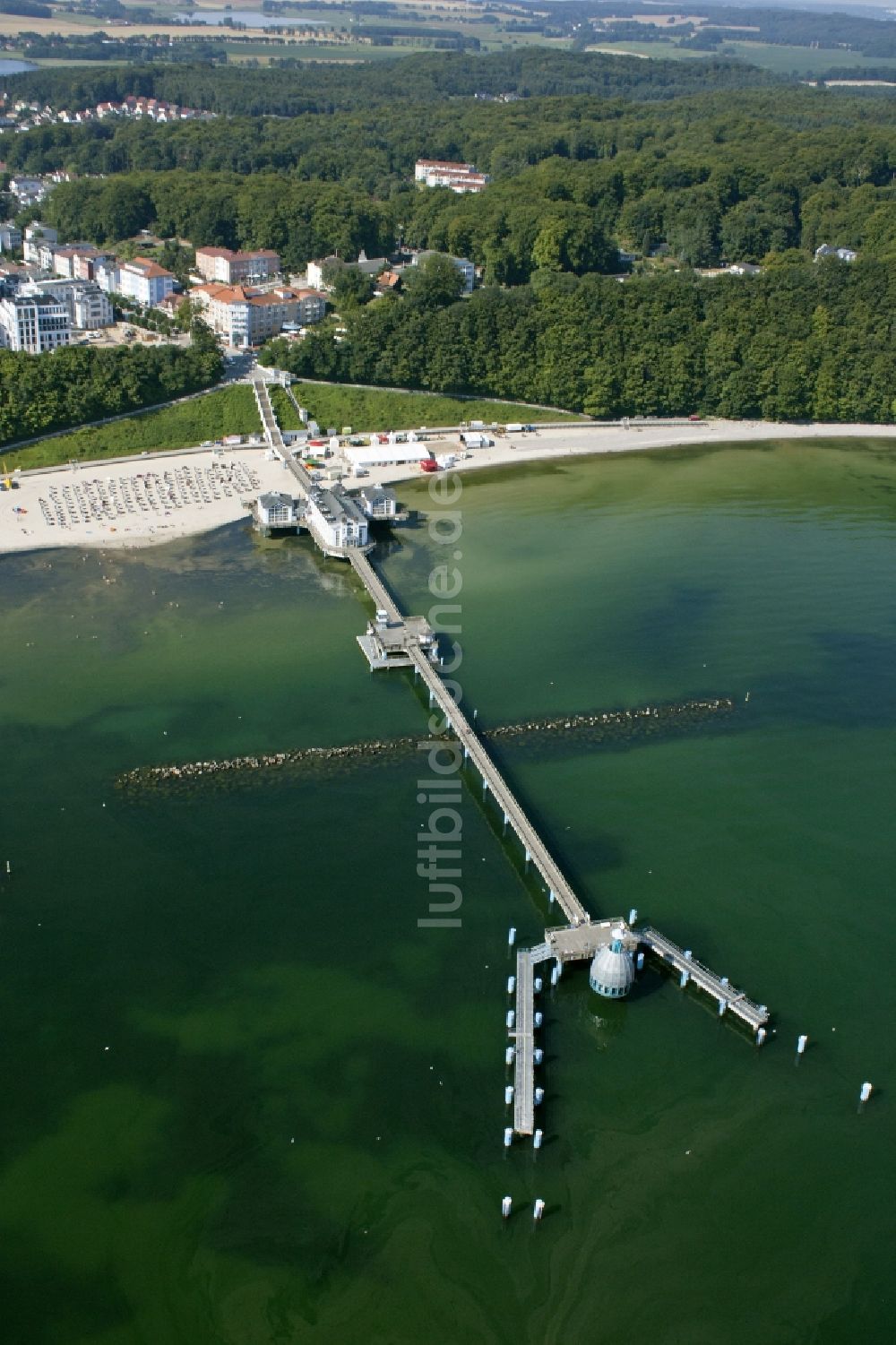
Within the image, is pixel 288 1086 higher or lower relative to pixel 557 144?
lower

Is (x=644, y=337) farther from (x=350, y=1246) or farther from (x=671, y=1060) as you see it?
(x=350, y=1246)

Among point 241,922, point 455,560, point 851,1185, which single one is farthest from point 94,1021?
point 455,560

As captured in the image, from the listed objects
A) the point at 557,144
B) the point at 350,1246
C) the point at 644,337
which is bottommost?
the point at 350,1246

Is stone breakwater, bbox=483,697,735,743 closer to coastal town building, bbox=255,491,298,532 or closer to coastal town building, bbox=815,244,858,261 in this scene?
coastal town building, bbox=255,491,298,532

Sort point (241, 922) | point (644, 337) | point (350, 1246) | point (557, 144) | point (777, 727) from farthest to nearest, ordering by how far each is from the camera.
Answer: point (557, 144) → point (644, 337) → point (777, 727) → point (241, 922) → point (350, 1246)

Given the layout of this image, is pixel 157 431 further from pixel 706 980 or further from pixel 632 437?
pixel 706 980

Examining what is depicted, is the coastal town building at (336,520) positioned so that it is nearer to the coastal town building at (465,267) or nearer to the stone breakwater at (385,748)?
the stone breakwater at (385,748)

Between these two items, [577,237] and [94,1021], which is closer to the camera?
[94,1021]

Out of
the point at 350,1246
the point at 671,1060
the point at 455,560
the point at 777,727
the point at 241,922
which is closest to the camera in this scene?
the point at 350,1246
